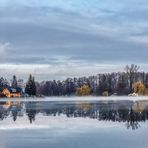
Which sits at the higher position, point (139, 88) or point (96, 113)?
point (139, 88)

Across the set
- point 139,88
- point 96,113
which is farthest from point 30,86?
point 96,113

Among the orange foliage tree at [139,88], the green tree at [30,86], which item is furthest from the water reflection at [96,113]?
the orange foliage tree at [139,88]

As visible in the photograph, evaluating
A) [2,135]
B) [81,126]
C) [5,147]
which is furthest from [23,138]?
[81,126]

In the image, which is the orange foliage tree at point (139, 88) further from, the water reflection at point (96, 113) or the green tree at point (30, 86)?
the water reflection at point (96, 113)

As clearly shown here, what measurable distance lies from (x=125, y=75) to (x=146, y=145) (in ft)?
→ 589

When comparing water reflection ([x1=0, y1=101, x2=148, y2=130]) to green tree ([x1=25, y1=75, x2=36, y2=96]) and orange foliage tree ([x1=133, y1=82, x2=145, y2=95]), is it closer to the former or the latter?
green tree ([x1=25, y1=75, x2=36, y2=96])

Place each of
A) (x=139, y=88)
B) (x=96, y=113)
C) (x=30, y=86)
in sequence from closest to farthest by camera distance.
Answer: (x=96, y=113) < (x=30, y=86) < (x=139, y=88)

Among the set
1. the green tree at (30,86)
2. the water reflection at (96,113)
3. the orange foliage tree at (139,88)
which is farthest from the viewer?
the orange foliage tree at (139,88)

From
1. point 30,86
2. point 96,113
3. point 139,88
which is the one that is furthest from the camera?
point 139,88

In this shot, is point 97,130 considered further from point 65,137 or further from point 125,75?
point 125,75

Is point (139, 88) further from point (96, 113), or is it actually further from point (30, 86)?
point (96, 113)

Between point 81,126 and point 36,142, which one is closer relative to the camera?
point 36,142

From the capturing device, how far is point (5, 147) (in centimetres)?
1956

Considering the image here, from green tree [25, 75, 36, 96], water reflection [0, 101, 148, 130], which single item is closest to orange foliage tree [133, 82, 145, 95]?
green tree [25, 75, 36, 96]
